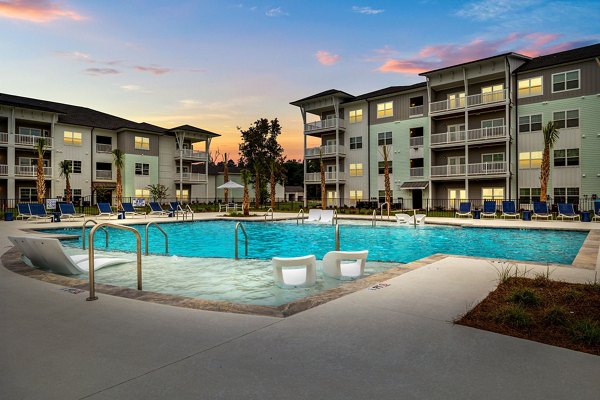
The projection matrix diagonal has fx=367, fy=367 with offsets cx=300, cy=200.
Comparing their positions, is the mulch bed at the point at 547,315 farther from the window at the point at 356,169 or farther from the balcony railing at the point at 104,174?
the balcony railing at the point at 104,174

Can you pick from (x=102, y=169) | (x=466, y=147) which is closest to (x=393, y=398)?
(x=466, y=147)

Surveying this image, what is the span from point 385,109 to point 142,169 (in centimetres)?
2879

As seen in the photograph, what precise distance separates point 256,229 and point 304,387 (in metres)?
16.9

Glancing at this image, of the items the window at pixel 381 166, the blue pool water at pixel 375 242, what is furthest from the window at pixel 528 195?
the blue pool water at pixel 375 242

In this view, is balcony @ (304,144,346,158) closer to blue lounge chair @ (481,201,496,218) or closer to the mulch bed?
blue lounge chair @ (481,201,496,218)

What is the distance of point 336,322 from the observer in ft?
13.1

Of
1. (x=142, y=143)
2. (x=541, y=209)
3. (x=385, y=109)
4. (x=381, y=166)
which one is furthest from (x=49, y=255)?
(x=142, y=143)

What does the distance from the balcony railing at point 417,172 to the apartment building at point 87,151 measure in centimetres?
2504

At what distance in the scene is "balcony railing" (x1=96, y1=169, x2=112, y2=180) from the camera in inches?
1608

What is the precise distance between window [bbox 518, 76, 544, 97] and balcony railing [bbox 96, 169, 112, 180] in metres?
41.9

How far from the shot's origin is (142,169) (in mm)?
43656

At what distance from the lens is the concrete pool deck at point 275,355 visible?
2516mm

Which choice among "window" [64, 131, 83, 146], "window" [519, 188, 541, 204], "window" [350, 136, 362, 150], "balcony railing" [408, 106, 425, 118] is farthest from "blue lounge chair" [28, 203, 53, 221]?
"window" [519, 188, 541, 204]

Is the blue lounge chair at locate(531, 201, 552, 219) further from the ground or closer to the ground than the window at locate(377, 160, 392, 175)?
closer to the ground
